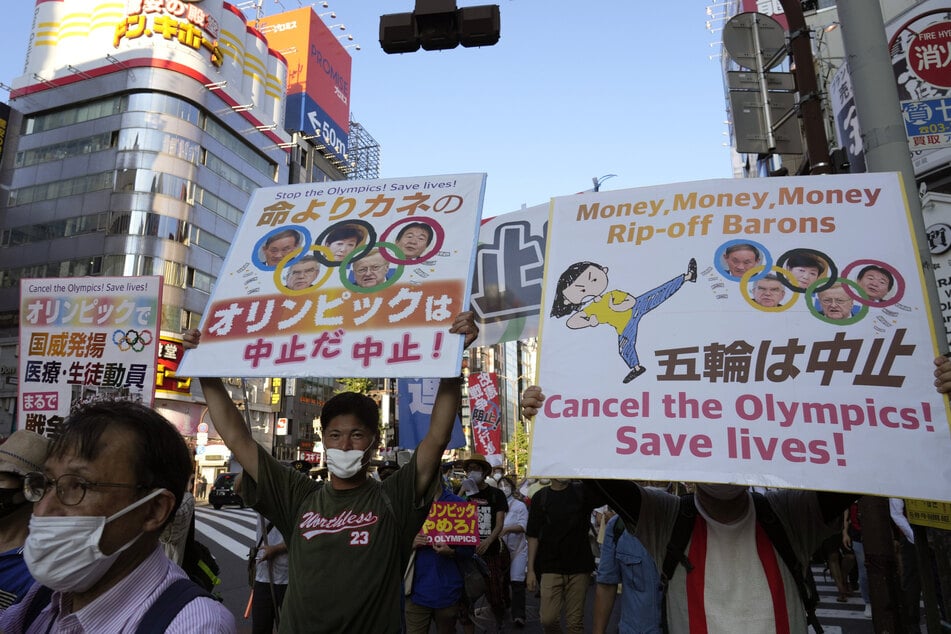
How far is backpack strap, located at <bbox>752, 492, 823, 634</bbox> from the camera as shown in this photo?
2.41 meters

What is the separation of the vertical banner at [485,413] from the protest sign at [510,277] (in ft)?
26.8

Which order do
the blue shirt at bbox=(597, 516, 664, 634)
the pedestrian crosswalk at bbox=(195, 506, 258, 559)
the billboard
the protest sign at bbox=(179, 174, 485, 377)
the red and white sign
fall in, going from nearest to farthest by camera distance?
the protest sign at bbox=(179, 174, 485, 377) < the blue shirt at bbox=(597, 516, 664, 634) < the red and white sign < the pedestrian crosswalk at bbox=(195, 506, 258, 559) < the billboard

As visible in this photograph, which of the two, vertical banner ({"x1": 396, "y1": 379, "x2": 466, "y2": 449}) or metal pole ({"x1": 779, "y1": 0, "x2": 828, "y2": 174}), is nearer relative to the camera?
metal pole ({"x1": 779, "y1": 0, "x2": 828, "y2": 174})

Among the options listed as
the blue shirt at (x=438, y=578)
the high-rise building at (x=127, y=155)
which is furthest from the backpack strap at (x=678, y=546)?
the high-rise building at (x=127, y=155)

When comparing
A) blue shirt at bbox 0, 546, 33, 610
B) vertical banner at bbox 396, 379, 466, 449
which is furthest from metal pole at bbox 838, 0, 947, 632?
vertical banner at bbox 396, 379, 466, 449

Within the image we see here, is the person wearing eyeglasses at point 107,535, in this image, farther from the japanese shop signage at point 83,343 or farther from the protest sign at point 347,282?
the japanese shop signage at point 83,343

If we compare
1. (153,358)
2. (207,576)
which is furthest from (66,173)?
(207,576)

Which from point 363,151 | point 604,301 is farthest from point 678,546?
point 363,151

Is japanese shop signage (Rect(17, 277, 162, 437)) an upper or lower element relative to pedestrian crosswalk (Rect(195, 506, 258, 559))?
upper

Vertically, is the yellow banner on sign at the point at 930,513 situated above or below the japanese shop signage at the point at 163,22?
below

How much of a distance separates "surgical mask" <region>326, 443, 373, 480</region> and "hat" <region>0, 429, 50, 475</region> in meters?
1.14

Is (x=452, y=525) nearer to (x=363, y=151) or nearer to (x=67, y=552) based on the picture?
(x=67, y=552)

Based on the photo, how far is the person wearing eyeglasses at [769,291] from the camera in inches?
100

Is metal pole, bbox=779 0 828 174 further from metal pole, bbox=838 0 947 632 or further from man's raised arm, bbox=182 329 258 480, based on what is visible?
man's raised arm, bbox=182 329 258 480
